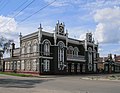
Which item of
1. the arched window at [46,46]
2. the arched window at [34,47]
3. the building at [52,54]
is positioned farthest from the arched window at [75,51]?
the arched window at [34,47]

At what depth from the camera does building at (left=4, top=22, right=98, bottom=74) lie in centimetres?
5669

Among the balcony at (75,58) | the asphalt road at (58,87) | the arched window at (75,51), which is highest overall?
the arched window at (75,51)

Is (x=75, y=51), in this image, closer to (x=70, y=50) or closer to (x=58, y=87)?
(x=70, y=50)

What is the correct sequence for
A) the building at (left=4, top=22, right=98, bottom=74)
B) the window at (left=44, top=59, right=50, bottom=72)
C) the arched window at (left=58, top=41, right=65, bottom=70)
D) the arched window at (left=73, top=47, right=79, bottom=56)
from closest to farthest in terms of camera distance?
the building at (left=4, top=22, right=98, bottom=74)
the window at (left=44, top=59, right=50, bottom=72)
the arched window at (left=58, top=41, right=65, bottom=70)
the arched window at (left=73, top=47, right=79, bottom=56)

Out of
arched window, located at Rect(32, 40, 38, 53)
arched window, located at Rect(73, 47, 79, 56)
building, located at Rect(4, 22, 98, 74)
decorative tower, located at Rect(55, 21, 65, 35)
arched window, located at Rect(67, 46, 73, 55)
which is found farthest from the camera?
arched window, located at Rect(73, 47, 79, 56)

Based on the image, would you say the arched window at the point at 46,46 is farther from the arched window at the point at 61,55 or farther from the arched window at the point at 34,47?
the arched window at the point at 61,55

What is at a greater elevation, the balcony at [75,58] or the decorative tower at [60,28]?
the decorative tower at [60,28]

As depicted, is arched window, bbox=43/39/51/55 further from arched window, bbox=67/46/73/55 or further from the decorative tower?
arched window, bbox=67/46/73/55

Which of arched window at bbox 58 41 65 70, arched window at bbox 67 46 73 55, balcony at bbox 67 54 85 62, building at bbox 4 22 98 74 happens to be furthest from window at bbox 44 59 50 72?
arched window at bbox 67 46 73 55

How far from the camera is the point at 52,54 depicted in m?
59.5

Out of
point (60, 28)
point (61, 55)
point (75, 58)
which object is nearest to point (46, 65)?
point (61, 55)

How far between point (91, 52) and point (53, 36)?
18584 mm

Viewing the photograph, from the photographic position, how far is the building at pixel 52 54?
56.7 metres

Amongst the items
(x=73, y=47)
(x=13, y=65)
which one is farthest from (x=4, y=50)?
(x=73, y=47)
